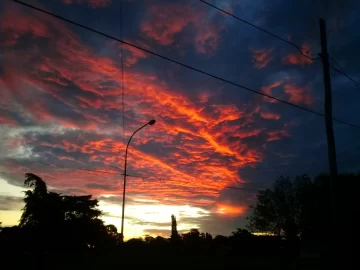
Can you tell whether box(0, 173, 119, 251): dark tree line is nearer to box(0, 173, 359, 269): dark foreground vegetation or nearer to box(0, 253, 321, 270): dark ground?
box(0, 173, 359, 269): dark foreground vegetation

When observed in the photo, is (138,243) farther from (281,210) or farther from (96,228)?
(281,210)

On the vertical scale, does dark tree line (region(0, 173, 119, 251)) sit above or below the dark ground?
above

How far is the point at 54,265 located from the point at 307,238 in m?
45.9

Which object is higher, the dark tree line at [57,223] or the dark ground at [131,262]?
the dark tree line at [57,223]

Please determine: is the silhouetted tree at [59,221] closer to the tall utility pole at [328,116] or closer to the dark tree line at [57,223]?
the dark tree line at [57,223]

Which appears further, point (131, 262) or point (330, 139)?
point (131, 262)

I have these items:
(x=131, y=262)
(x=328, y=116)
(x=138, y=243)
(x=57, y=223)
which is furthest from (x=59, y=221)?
(x=328, y=116)

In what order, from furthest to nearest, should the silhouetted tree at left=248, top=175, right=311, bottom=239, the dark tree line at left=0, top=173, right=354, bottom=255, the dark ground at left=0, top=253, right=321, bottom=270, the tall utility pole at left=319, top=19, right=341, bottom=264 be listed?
1. the silhouetted tree at left=248, top=175, right=311, bottom=239
2. the dark tree line at left=0, top=173, right=354, bottom=255
3. the dark ground at left=0, top=253, right=321, bottom=270
4. the tall utility pole at left=319, top=19, right=341, bottom=264

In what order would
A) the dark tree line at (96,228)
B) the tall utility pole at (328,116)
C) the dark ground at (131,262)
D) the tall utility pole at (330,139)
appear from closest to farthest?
1. the tall utility pole at (330,139)
2. the tall utility pole at (328,116)
3. the dark ground at (131,262)
4. the dark tree line at (96,228)

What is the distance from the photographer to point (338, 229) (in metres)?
15.4

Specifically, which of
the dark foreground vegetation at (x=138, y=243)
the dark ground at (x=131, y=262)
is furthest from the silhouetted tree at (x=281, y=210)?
the dark ground at (x=131, y=262)

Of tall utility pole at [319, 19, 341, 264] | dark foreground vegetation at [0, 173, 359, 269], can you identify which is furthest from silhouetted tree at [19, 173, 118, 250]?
tall utility pole at [319, 19, 341, 264]

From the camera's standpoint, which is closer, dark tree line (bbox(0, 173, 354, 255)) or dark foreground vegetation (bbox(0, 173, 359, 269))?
dark foreground vegetation (bbox(0, 173, 359, 269))

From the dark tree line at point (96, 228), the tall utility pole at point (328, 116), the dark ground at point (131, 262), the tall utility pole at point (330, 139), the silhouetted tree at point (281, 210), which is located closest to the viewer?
the tall utility pole at point (330, 139)
